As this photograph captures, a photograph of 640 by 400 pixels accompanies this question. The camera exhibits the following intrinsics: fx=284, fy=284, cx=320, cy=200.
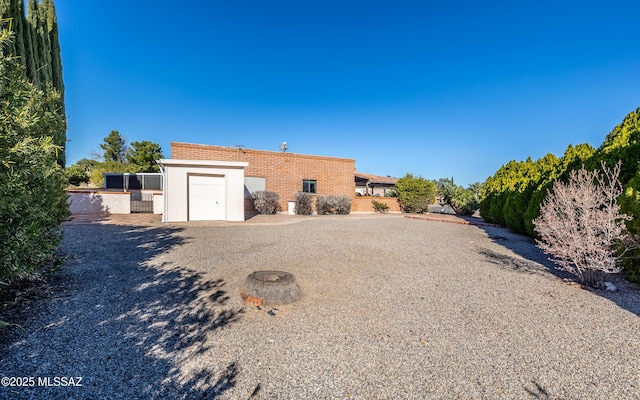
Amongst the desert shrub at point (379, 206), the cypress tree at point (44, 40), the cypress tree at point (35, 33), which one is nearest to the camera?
the cypress tree at point (35, 33)

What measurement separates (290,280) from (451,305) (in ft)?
7.77

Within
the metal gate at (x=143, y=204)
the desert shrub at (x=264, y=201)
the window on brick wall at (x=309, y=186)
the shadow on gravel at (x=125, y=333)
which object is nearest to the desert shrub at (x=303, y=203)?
the window on brick wall at (x=309, y=186)

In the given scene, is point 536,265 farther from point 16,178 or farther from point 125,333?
point 16,178

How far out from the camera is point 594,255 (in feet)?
15.4

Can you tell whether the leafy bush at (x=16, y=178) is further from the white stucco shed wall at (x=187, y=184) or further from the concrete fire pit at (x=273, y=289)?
the white stucco shed wall at (x=187, y=184)

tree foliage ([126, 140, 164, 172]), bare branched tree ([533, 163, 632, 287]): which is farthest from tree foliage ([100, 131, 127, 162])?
bare branched tree ([533, 163, 632, 287])

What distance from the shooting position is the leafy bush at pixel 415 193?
20.5 meters

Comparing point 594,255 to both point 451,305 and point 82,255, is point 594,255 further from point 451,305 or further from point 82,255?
point 82,255

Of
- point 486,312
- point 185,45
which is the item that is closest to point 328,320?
point 486,312

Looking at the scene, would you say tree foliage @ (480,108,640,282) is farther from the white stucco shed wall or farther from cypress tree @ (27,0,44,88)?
cypress tree @ (27,0,44,88)

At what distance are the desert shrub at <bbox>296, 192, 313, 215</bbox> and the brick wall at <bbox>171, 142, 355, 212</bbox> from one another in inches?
39.5

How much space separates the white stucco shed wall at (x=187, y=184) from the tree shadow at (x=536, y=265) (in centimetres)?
1013

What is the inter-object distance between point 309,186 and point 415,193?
7.72m

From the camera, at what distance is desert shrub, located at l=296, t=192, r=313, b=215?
59.1ft
